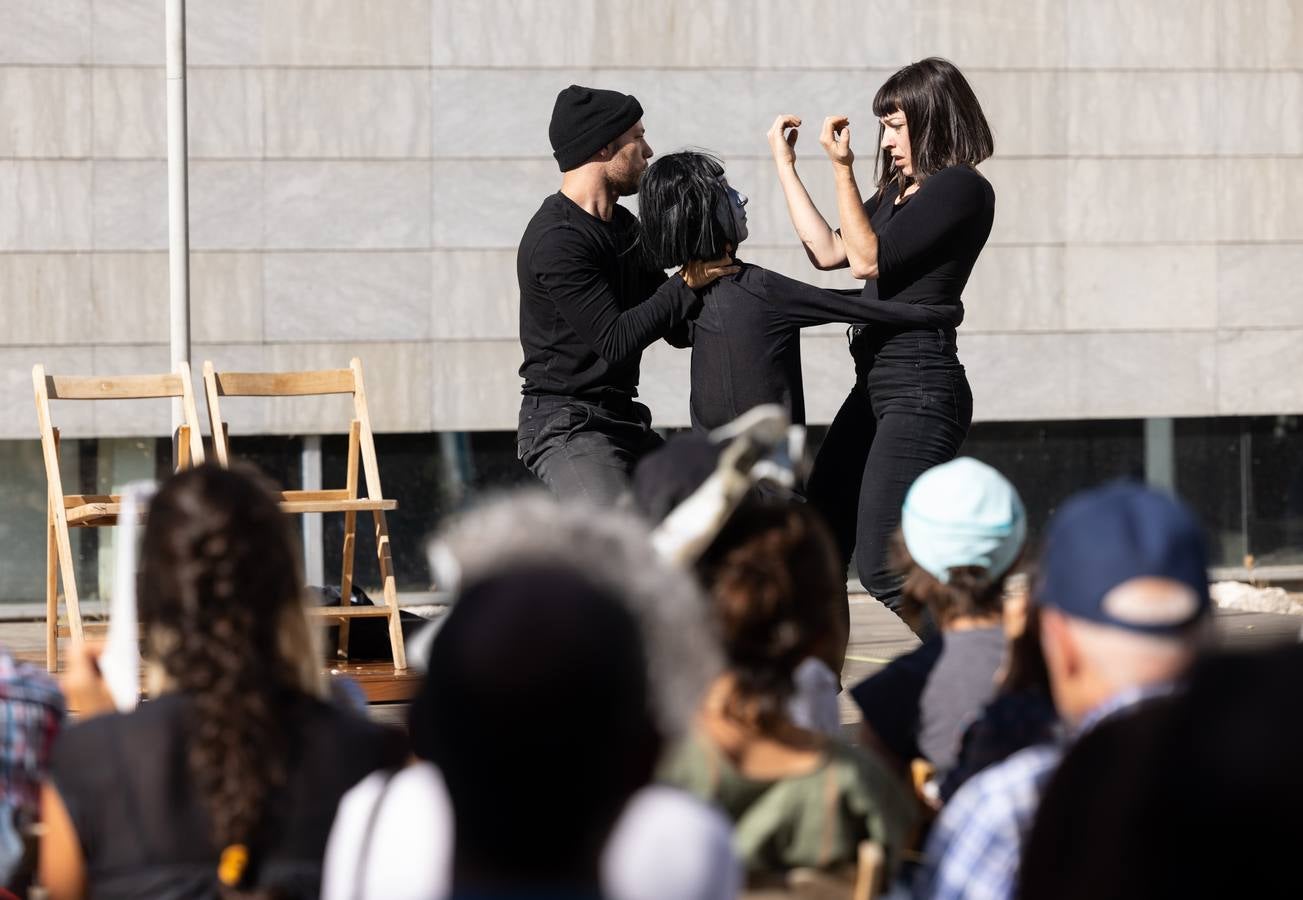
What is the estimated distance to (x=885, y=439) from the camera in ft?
15.1

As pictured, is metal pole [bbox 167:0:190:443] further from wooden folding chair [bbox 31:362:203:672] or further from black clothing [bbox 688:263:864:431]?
black clothing [bbox 688:263:864:431]

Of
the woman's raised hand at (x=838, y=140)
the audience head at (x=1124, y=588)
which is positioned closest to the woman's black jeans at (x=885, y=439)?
the woman's raised hand at (x=838, y=140)

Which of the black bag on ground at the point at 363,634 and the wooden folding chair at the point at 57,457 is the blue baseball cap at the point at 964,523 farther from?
the black bag on ground at the point at 363,634

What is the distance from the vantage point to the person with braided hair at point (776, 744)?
86.6 inches

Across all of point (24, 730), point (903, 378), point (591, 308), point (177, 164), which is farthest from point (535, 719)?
point (177, 164)

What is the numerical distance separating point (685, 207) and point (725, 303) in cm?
27

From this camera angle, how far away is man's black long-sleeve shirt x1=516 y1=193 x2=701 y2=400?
4.74m

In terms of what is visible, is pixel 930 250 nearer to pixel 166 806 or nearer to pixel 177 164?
pixel 166 806

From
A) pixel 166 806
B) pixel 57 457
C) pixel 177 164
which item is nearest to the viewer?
pixel 166 806

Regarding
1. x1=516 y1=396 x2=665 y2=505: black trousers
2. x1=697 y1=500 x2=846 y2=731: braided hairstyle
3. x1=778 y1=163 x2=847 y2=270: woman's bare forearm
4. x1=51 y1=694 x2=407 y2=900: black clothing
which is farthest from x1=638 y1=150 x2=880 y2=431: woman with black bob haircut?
x1=51 y1=694 x2=407 y2=900: black clothing

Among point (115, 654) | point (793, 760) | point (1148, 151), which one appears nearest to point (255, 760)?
point (115, 654)

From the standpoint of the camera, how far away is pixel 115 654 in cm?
245

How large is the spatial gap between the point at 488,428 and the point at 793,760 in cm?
760

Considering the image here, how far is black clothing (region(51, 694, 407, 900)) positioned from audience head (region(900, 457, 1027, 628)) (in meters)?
1.15
